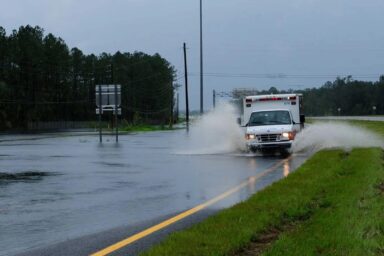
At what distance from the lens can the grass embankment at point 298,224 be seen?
6304 millimetres

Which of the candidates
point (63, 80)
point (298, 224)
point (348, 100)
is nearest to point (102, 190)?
point (298, 224)

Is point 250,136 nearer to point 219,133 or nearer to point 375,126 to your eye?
point 219,133

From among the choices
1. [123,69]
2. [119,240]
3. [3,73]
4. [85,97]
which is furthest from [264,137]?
[123,69]

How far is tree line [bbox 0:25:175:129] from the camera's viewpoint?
9606 cm

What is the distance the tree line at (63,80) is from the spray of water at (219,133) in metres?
45.5

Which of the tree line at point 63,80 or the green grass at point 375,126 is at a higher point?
the tree line at point 63,80

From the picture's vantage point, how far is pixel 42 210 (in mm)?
9430

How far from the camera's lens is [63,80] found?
4564 inches

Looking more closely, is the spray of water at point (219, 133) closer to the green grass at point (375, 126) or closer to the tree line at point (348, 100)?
the green grass at point (375, 126)

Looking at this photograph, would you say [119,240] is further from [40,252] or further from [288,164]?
[288,164]

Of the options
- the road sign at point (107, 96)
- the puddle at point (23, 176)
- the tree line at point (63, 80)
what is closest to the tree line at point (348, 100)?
the tree line at point (63, 80)

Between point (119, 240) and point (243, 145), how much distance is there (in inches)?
662

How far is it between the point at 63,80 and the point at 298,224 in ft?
367

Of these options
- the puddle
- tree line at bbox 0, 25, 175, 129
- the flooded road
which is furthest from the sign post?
tree line at bbox 0, 25, 175, 129
